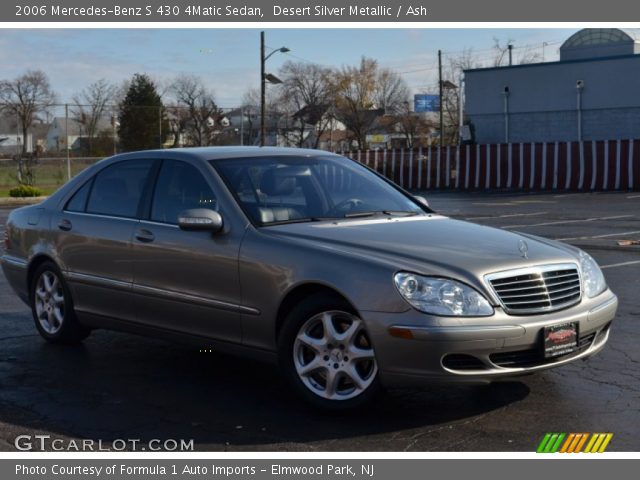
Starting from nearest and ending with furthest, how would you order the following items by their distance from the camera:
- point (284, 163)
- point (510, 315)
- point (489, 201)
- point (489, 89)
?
point (510, 315)
point (284, 163)
point (489, 201)
point (489, 89)

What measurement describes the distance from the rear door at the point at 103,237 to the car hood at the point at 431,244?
1.40m

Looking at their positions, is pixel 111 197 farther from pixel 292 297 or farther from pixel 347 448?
pixel 347 448

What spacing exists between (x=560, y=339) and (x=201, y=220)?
2244 mm

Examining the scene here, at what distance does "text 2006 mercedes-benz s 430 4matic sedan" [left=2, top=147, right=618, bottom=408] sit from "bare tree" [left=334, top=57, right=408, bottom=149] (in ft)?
215

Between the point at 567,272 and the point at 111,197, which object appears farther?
the point at 111,197

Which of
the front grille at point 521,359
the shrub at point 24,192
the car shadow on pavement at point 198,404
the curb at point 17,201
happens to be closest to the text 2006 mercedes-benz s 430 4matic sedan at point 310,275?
the front grille at point 521,359

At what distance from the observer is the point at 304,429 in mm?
5301

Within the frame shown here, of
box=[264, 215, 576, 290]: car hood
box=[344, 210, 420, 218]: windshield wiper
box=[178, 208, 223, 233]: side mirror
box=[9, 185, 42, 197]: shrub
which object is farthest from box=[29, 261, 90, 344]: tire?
box=[9, 185, 42, 197]: shrub

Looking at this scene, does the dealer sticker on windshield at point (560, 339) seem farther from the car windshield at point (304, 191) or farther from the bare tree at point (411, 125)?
the bare tree at point (411, 125)

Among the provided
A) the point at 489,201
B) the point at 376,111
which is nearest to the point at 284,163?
the point at 489,201

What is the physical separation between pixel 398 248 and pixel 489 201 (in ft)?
72.3

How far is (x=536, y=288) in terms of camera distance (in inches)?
215

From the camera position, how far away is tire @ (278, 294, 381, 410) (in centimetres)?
546

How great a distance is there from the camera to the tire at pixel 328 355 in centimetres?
546
